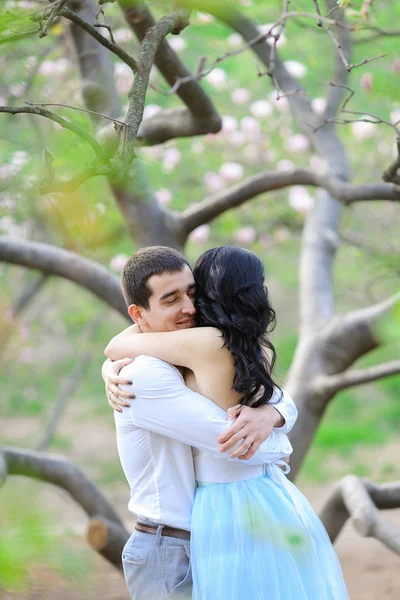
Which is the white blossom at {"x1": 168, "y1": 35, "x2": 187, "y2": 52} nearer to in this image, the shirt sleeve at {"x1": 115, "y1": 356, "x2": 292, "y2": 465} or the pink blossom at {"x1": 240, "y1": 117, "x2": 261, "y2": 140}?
the pink blossom at {"x1": 240, "y1": 117, "x2": 261, "y2": 140}

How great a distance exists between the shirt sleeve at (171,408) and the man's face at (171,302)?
4.1 inches

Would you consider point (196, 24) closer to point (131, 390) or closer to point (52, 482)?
point (52, 482)

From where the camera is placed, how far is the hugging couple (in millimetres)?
1851

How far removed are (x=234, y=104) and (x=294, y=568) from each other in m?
5.67

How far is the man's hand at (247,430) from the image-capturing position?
183 centimetres

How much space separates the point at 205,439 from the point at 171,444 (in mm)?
138

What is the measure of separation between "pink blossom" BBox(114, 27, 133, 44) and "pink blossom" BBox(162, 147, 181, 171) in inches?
44.9

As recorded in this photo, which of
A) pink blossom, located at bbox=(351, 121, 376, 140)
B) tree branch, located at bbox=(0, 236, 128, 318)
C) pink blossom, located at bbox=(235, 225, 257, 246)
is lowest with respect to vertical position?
tree branch, located at bbox=(0, 236, 128, 318)

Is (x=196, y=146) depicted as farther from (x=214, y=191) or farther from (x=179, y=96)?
(x=179, y=96)

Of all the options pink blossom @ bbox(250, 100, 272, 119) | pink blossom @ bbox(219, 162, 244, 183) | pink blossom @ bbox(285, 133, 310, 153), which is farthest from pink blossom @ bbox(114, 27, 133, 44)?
pink blossom @ bbox(285, 133, 310, 153)

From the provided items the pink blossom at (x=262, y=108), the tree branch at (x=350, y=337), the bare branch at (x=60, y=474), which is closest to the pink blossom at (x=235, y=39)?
the pink blossom at (x=262, y=108)

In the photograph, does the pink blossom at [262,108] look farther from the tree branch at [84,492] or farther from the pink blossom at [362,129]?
the tree branch at [84,492]

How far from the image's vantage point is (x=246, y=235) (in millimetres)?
6035

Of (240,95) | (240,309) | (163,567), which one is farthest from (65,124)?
(240,95)
